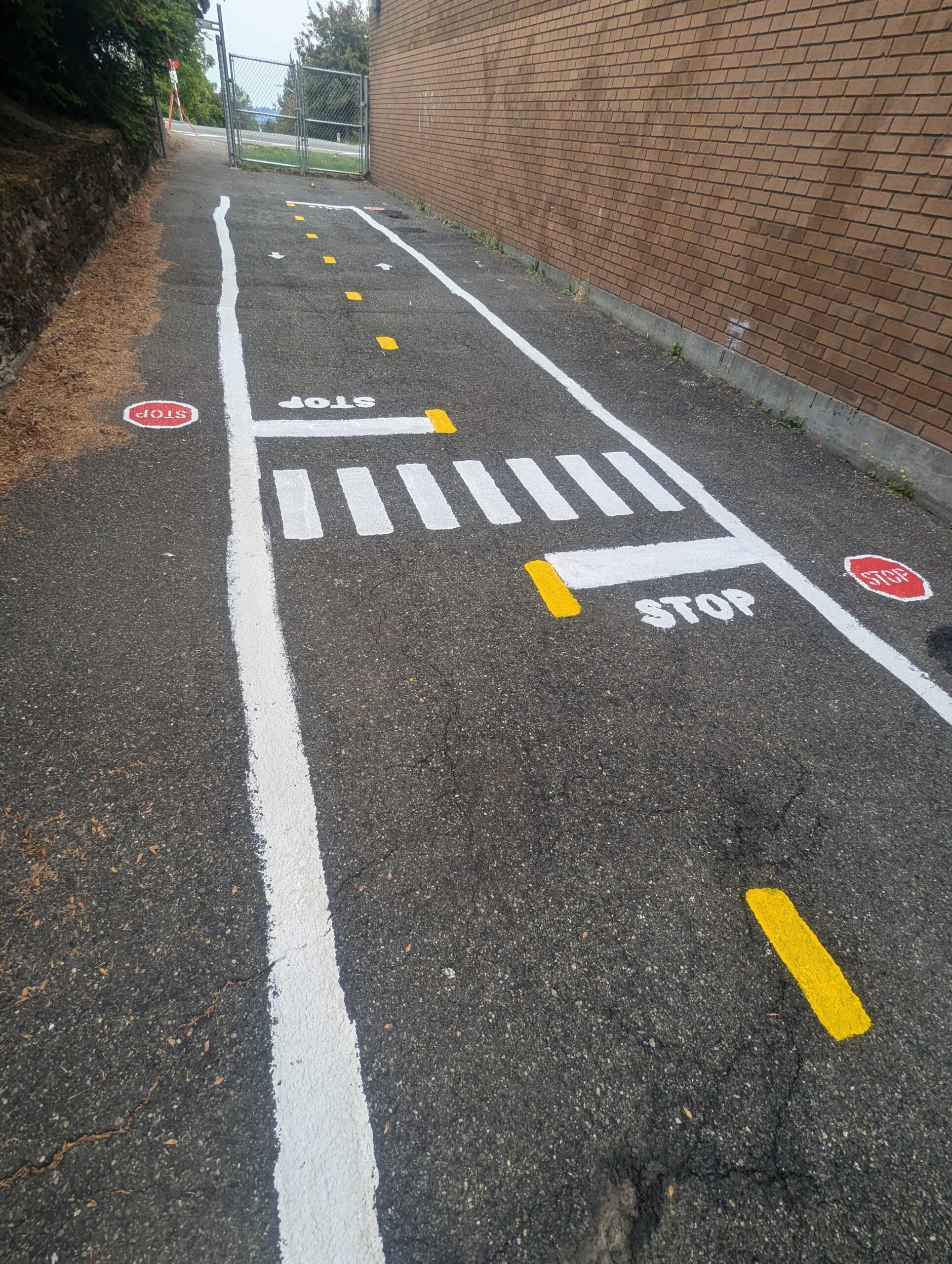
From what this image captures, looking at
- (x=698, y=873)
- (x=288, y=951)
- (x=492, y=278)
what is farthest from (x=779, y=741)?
(x=492, y=278)

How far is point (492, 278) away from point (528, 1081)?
10428mm

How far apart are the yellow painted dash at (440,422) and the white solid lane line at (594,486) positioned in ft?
3.16

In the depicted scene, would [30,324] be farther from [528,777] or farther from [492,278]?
[492,278]

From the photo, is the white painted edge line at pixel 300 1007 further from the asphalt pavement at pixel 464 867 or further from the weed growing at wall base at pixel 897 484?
the weed growing at wall base at pixel 897 484

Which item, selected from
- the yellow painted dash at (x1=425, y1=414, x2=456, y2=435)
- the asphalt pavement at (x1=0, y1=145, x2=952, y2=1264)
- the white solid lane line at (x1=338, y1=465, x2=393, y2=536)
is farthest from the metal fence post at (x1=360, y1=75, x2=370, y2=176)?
the white solid lane line at (x1=338, y1=465, x2=393, y2=536)

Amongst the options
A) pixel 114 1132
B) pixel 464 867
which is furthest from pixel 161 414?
pixel 114 1132

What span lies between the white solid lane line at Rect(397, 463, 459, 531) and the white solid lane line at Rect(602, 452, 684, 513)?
152 cm

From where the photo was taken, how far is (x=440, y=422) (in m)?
5.36

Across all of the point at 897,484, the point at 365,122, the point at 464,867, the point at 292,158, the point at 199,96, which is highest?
the point at 199,96

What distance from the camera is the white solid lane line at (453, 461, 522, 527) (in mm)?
4238

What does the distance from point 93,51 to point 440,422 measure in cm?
989

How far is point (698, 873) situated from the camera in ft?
7.69

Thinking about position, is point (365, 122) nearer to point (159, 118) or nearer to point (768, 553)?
point (159, 118)

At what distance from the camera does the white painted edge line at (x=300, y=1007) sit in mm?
1567
